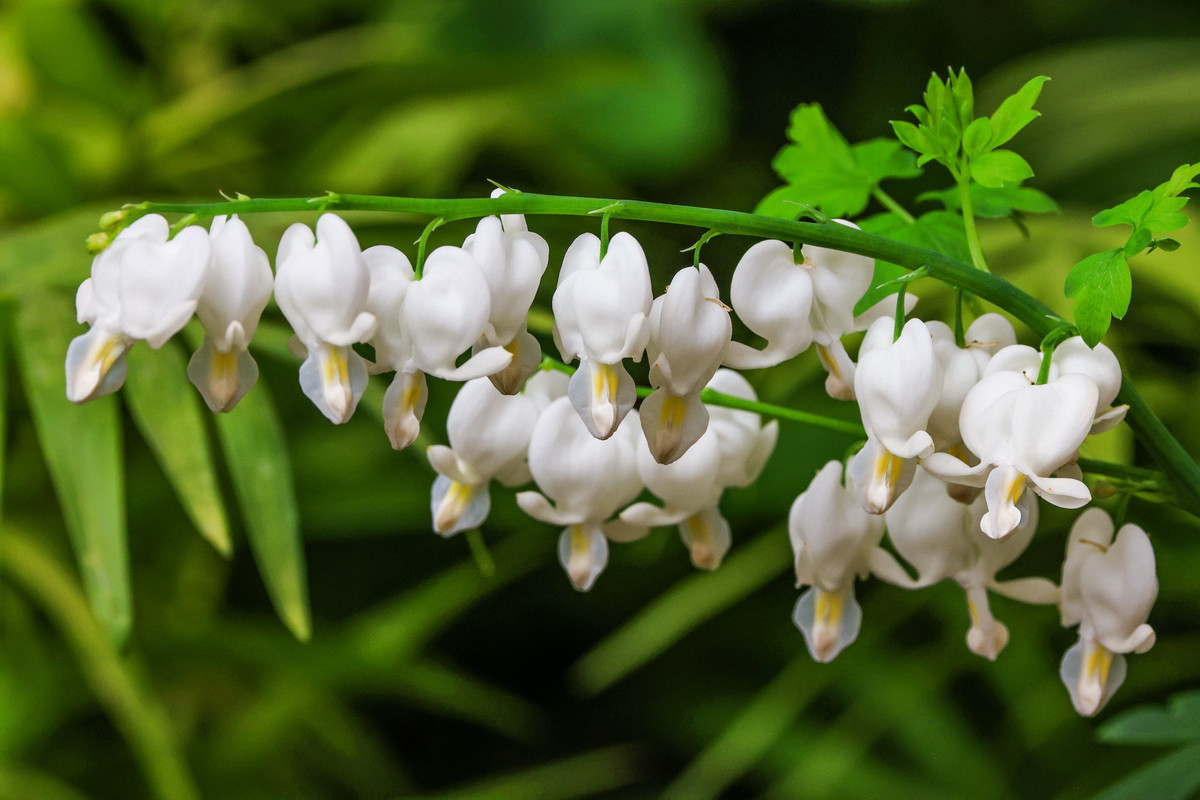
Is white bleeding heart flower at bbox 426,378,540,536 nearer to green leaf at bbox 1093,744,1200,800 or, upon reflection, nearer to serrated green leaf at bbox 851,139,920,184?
serrated green leaf at bbox 851,139,920,184

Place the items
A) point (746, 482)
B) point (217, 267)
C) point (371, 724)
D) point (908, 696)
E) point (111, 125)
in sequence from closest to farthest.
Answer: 1. point (217, 267)
2. point (746, 482)
3. point (908, 696)
4. point (111, 125)
5. point (371, 724)

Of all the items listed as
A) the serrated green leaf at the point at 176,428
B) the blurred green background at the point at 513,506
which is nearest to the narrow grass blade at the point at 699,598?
the blurred green background at the point at 513,506

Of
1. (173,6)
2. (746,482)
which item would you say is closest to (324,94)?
(173,6)

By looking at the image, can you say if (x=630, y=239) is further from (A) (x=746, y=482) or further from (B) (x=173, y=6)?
(B) (x=173, y=6)

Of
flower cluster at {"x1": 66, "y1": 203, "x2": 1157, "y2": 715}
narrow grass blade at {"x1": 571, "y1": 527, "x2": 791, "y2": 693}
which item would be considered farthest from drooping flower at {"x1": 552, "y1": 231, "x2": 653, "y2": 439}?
narrow grass blade at {"x1": 571, "y1": 527, "x2": 791, "y2": 693}

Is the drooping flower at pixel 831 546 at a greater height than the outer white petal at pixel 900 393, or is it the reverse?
the outer white petal at pixel 900 393

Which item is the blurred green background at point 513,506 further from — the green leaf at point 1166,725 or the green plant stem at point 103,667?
the green leaf at point 1166,725
